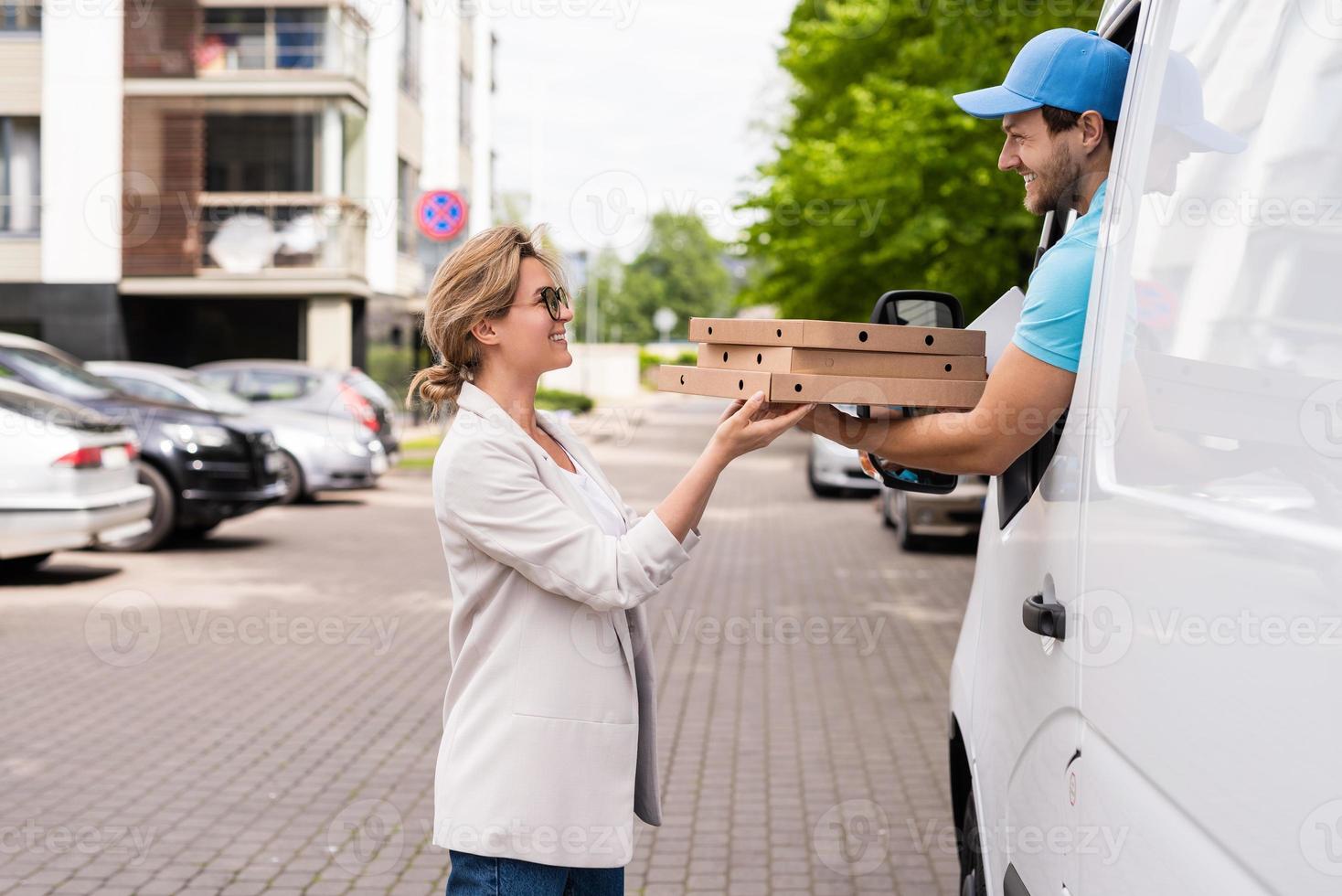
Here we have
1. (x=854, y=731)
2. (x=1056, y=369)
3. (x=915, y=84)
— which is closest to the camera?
(x=1056, y=369)

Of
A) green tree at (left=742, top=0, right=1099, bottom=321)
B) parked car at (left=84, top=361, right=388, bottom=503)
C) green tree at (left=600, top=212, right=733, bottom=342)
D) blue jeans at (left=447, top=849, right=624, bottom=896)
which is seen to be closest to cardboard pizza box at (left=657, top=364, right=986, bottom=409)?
blue jeans at (left=447, top=849, right=624, bottom=896)

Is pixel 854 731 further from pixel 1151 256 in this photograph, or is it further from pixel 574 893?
pixel 1151 256

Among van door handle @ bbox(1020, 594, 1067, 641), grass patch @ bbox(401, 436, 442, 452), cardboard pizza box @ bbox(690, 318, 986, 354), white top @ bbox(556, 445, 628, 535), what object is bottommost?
grass patch @ bbox(401, 436, 442, 452)

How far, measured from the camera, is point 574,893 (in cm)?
260

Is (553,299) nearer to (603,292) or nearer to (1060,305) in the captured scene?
(1060,305)

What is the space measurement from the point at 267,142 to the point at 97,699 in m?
26.3

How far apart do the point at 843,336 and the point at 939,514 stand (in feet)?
39.1

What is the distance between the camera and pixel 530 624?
2480 millimetres

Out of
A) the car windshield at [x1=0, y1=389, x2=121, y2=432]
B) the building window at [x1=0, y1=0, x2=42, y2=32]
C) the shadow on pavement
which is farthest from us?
the building window at [x1=0, y1=0, x2=42, y2=32]

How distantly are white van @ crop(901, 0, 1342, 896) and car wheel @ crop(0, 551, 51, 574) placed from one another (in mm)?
10783

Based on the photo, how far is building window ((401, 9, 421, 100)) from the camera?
3425 centimetres

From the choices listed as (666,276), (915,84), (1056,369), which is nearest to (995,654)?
(1056,369)

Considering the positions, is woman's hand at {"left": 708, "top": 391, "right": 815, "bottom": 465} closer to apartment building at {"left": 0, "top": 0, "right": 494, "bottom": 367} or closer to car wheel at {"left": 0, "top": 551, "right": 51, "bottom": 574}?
car wheel at {"left": 0, "top": 551, "right": 51, "bottom": 574}

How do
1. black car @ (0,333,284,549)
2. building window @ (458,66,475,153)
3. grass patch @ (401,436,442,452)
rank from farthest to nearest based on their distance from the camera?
1. building window @ (458,66,475,153)
2. grass patch @ (401,436,442,452)
3. black car @ (0,333,284,549)
